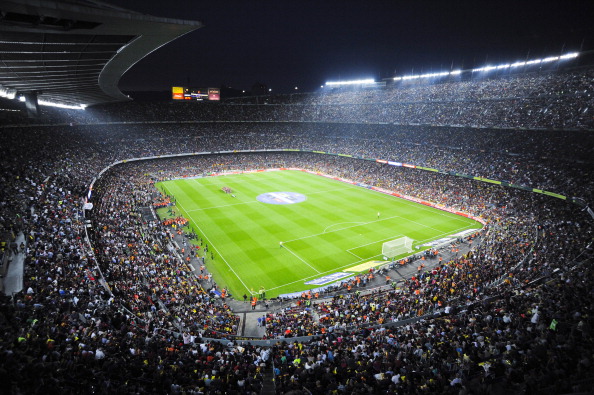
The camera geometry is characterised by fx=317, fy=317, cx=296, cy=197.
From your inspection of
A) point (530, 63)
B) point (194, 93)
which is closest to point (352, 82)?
point (194, 93)

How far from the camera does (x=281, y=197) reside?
47.4 meters

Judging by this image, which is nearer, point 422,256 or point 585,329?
point 585,329

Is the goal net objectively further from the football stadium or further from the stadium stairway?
the stadium stairway

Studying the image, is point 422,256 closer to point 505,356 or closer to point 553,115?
point 505,356

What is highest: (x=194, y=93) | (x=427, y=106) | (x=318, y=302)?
(x=194, y=93)

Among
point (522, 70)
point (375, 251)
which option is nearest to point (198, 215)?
point (375, 251)

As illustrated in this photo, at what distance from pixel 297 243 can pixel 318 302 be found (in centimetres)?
1055

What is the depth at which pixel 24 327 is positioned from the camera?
930 cm

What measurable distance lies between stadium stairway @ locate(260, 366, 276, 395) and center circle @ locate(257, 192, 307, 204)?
33983 millimetres

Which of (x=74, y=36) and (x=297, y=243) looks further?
(x=297, y=243)

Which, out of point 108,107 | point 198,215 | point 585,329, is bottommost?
point 198,215

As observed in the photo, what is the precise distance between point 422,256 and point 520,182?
64.4ft

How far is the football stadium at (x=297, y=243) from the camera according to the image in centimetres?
940

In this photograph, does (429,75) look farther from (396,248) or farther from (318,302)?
(318,302)
